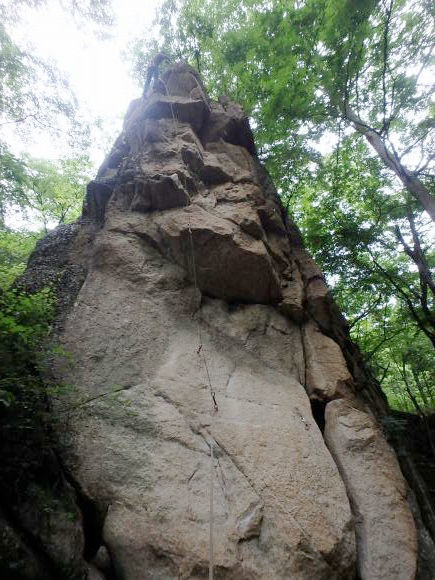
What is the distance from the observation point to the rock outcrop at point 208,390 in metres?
3.71

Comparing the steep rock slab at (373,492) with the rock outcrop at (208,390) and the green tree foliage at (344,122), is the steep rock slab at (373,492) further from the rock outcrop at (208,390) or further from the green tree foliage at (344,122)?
the green tree foliage at (344,122)

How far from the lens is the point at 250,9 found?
11.0m

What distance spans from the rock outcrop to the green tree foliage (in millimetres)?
2801

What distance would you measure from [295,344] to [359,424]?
175 cm

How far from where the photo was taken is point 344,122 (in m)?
10.9

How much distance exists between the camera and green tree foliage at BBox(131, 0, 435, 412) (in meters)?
8.34

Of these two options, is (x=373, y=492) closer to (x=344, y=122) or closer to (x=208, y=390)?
(x=208, y=390)

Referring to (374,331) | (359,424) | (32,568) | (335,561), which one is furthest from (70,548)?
(374,331)

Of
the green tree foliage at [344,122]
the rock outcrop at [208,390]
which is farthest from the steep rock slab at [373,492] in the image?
the green tree foliage at [344,122]

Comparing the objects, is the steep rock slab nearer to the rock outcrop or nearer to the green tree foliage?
the rock outcrop

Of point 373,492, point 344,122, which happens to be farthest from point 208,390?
point 344,122

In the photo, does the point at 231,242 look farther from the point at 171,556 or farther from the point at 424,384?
the point at 424,384

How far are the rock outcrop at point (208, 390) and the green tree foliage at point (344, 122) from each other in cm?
280

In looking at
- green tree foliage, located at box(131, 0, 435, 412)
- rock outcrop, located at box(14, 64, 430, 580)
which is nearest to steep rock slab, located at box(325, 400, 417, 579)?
rock outcrop, located at box(14, 64, 430, 580)
